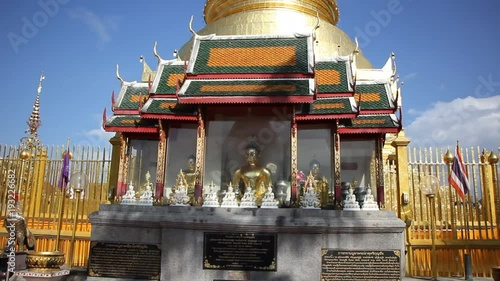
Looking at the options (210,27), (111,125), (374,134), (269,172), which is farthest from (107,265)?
(210,27)

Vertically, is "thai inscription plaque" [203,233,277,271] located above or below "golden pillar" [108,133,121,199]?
below

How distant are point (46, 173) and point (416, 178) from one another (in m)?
15.1

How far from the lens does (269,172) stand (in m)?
12.0

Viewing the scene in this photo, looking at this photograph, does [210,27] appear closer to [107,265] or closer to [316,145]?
[316,145]

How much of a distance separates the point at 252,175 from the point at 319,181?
6.41ft

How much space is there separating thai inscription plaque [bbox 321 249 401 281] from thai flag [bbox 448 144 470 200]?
4.83m

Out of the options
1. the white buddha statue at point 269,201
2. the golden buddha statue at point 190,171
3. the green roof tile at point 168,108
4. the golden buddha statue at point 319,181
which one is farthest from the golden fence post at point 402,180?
the green roof tile at point 168,108

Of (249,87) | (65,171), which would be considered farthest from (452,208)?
(65,171)

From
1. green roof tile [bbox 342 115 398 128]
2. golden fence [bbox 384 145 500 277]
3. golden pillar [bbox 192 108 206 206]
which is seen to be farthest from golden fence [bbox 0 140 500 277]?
golden pillar [bbox 192 108 206 206]

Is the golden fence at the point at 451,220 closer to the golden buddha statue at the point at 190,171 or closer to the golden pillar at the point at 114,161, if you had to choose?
the golden buddha statue at the point at 190,171

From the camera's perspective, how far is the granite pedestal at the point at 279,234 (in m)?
9.80

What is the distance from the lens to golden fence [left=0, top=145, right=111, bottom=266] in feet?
53.0

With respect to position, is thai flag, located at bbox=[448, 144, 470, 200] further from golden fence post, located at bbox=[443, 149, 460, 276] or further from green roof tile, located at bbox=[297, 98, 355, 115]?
green roof tile, located at bbox=[297, 98, 355, 115]

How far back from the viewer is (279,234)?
391 inches
